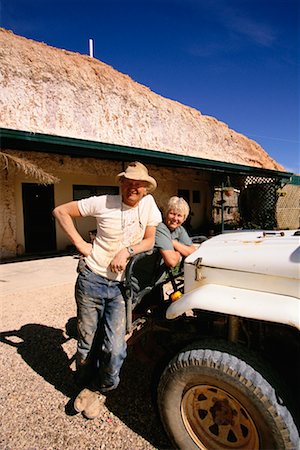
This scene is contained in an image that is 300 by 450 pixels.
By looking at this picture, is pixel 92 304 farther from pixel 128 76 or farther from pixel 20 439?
pixel 128 76

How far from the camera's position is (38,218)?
964 cm

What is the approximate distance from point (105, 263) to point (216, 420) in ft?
4.00

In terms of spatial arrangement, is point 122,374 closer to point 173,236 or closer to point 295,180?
point 173,236

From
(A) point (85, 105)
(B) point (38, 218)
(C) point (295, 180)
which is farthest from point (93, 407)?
(C) point (295, 180)

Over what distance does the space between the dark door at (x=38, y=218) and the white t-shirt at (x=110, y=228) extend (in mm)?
7927

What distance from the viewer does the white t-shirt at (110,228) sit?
7.12 feet

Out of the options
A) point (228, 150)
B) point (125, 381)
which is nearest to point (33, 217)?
point (125, 381)

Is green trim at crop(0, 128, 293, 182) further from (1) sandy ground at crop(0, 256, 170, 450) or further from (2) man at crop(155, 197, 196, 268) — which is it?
(2) man at crop(155, 197, 196, 268)

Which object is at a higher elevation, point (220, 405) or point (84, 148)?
point (84, 148)

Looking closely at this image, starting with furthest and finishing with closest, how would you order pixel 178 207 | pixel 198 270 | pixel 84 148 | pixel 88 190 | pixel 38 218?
1. pixel 88 190
2. pixel 38 218
3. pixel 84 148
4. pixel 178 207
5. pixel 198 270

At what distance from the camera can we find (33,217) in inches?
375

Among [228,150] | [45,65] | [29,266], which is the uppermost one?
[45,65]

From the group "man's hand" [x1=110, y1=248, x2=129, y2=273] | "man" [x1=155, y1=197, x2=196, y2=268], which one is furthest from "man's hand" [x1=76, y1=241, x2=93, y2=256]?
"man" [x1=155, y1=197, x2=196, y2=268]

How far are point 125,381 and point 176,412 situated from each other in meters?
0.97
